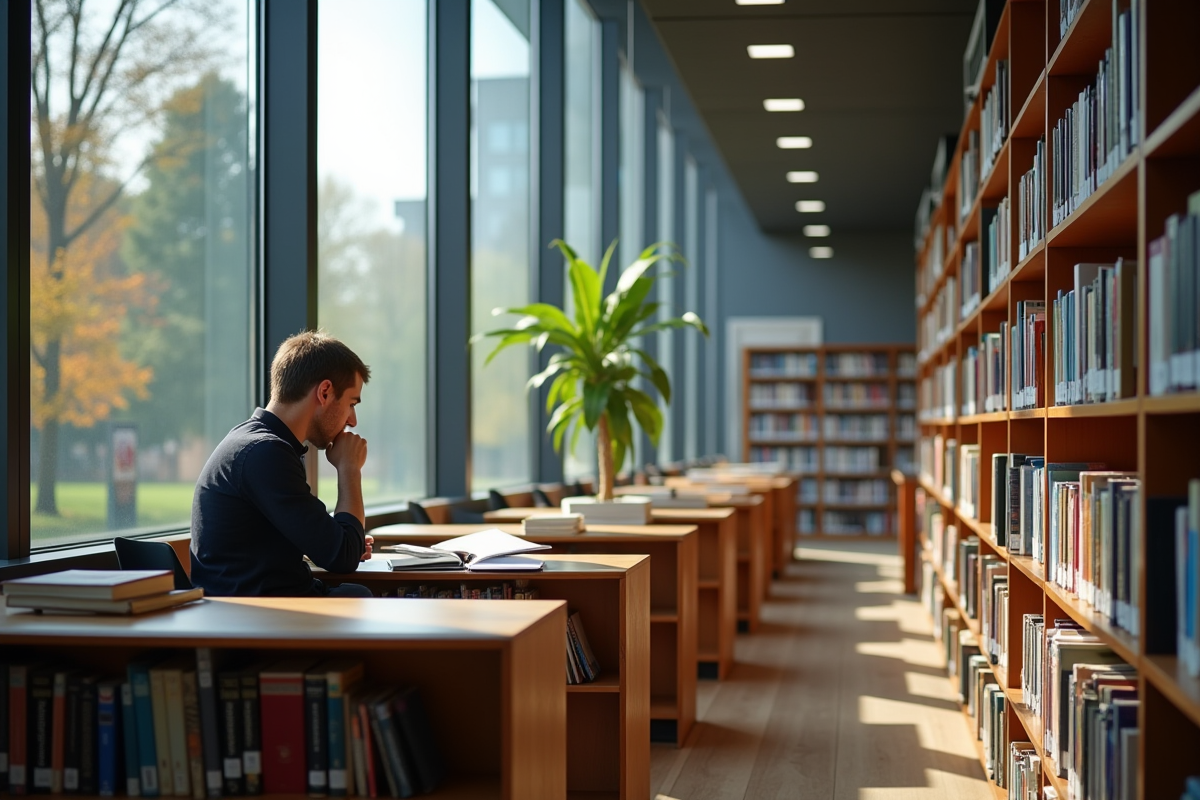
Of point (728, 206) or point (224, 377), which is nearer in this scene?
point (224, 377)

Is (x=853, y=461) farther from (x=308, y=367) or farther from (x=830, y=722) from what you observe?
(x=308, y=367)

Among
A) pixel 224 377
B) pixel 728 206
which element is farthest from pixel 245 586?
pixel 728 206

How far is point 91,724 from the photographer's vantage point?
2273 millimetres

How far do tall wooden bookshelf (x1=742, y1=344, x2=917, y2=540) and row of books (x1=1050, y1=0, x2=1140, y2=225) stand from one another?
1097 centimetres

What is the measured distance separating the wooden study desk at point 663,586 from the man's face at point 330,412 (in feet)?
3.00

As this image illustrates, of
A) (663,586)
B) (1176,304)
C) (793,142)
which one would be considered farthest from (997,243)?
(793,142)

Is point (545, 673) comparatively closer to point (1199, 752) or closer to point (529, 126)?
point (1199, 752)

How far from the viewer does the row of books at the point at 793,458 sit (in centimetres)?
1384

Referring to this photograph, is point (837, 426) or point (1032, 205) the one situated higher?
point (1032, 205)

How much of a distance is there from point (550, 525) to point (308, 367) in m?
1.36

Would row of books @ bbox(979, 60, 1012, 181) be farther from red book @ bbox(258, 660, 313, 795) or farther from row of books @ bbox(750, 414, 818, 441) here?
row of books @ bbox(750, 414, 818, 441)

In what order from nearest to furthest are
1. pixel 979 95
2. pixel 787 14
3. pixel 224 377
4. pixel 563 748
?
pixel 563 748
pixel 224 377
pixel 979 95
pixel 787 14

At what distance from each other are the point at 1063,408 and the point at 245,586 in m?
1.85

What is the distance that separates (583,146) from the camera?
867cm
